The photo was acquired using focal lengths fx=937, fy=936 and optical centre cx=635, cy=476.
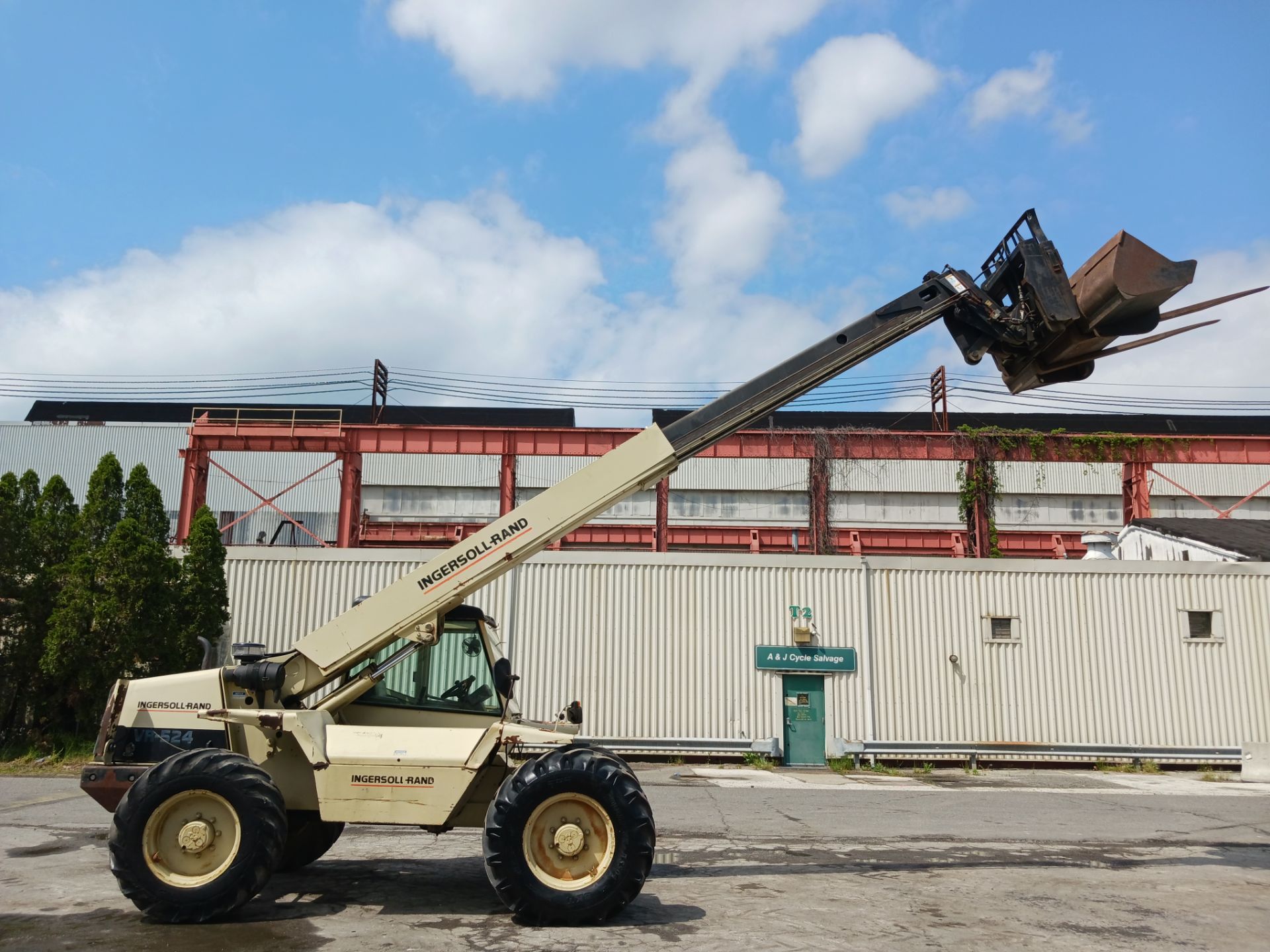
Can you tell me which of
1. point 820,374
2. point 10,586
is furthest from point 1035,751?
point 10,586

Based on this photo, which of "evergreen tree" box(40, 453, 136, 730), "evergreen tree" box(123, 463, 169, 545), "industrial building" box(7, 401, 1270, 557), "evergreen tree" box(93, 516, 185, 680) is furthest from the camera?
"industrial building" box(7, 401, 1270, 557)

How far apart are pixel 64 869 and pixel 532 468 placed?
39794 millimetres

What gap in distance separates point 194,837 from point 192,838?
0.01 metres

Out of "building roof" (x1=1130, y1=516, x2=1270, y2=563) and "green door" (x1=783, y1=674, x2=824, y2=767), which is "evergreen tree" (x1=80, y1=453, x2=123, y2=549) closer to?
"green door" (x1=783, y1=674, x2=824, y2=767)

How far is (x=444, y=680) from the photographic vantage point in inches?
294

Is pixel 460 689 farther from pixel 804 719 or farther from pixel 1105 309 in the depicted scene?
pixel 804 719

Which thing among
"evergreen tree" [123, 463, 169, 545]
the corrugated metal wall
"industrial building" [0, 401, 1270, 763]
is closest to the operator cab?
"industrial building" [0, 401, 1270, 763]

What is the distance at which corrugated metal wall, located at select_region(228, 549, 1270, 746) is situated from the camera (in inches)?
821

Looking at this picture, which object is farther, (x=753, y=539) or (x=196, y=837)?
(x=753, y=539)

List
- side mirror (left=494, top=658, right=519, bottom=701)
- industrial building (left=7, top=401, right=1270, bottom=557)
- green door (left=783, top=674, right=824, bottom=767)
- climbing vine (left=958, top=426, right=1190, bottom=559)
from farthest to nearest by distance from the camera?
1. industrial building (left=7, top=401, right=1270, bottom=557)
2. climbing vine (left=958, top=426, right=1190, bottom=559)
3. green door (left=783, top=674, right=824, bottom=767)
4. side mirror (left=494, top=658, right=519, bottom=701)

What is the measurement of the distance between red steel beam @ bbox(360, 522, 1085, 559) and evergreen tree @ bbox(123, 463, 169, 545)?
13358 mm

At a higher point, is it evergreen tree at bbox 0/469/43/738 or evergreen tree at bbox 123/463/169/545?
evergreen tree at bbox 123/463/169/545

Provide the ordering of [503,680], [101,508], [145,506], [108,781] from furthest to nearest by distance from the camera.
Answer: [145,506], [101,508], [503,680], [108,781]

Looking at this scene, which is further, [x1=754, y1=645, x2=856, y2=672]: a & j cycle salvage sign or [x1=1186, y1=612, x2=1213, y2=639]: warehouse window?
[x1=1186, y1=612, x2=1213, y2=639]: warehouse window
